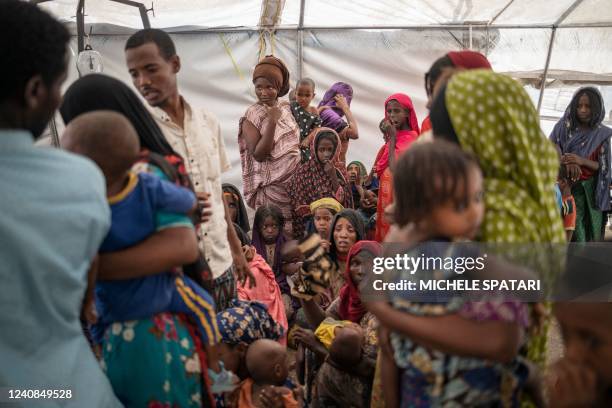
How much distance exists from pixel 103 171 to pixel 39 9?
43 cm

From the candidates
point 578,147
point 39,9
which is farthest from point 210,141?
point 578,147

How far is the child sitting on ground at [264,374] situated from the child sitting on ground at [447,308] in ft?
3.77

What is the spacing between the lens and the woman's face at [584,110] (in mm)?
6645

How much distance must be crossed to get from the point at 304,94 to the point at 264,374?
4.21 m

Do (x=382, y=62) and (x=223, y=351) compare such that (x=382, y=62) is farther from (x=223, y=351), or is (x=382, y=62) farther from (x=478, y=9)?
(x=223, y=351)

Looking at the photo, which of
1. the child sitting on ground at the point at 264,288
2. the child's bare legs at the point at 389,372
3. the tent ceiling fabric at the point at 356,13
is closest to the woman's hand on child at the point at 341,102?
the tent ceiling fabric at the point at 356,13

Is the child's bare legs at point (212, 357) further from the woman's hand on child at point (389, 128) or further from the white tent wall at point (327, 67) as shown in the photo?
the white tent wall at point (327, 67)

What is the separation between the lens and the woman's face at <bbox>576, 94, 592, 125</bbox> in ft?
21.8

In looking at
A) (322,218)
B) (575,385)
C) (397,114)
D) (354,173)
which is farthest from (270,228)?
(575,385)

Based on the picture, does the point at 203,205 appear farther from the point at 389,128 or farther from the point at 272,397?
the point at 389,128

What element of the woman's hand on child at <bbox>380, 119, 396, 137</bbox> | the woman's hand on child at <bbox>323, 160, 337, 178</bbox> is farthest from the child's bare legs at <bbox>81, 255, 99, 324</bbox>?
the woman's hand on child at <bbox>380, 119, 396, 137</bbox>

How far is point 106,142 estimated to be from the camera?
5.79ft

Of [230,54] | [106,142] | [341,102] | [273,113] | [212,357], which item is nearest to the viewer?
[106,142]

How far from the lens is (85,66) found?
199 inches
